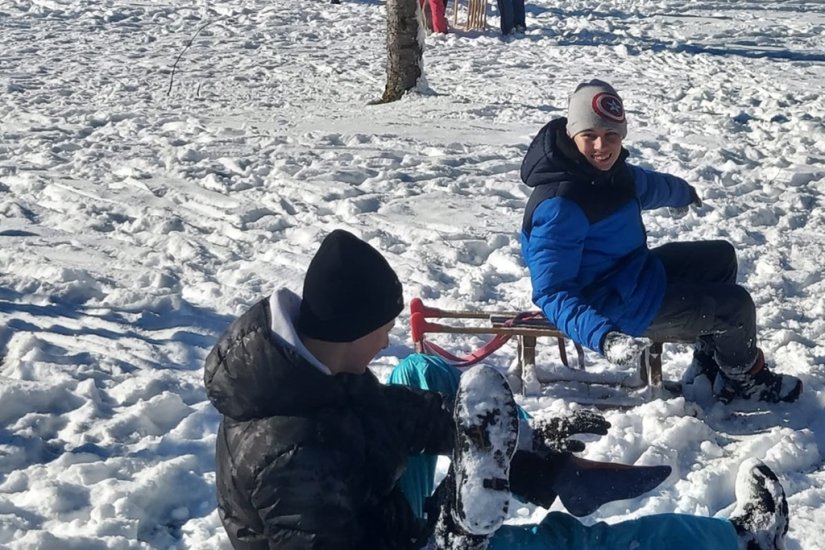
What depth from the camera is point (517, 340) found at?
4250mm

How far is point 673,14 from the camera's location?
13844mm

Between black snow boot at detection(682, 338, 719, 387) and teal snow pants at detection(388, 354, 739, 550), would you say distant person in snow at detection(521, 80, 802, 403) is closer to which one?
black snow boot at detection(682, 338, 719, 387)

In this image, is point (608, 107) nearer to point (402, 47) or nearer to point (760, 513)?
point (760, 513)

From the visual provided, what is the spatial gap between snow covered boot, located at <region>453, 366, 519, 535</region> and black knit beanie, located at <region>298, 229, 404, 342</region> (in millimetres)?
276

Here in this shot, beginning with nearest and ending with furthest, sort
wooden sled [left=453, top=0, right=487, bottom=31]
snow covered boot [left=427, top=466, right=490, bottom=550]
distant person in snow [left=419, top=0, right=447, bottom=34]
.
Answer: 1. snow covered boot [left=427, top=466, right=490, bottom=550]
2. distant person in snow [left=419, top=0, right=447, bottom=34]
3. wooden sled [left=453, top=0, right=487, bottom=31]

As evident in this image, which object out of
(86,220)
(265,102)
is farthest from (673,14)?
(86,220)

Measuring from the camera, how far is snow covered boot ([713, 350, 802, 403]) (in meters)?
3.80

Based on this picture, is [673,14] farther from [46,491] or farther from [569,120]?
[46,491]

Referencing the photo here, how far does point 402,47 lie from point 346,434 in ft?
25.2

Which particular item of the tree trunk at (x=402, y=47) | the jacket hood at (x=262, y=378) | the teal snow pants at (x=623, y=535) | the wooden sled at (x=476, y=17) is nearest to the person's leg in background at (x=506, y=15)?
the wooden sled at (x=476, y=17)

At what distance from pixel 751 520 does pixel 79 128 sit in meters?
7.08

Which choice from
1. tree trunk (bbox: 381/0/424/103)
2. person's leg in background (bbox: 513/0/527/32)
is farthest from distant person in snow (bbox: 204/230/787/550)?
person's leg in background (bbox: 513/0/527/32)

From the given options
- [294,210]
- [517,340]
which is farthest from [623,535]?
[294,210]

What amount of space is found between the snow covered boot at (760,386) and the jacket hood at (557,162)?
0.95 meters
